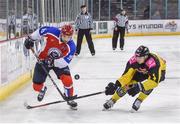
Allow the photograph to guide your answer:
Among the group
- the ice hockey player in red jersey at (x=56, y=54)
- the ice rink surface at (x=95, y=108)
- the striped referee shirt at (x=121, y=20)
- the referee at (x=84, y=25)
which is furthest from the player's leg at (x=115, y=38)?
the ice hockey player in red jersey at (x=56, y=54)

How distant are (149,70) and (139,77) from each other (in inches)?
11.9

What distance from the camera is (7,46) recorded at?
7.65 metres

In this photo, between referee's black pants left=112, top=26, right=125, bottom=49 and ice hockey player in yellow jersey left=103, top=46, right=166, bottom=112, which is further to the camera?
referee's black pants left=112, top=26, right=125, bottom=49

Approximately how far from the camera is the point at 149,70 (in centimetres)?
586

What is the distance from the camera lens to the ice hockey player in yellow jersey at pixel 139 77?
5844 millimetres

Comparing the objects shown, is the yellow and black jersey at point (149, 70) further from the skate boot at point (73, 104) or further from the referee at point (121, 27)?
the referee at point (121, 27)

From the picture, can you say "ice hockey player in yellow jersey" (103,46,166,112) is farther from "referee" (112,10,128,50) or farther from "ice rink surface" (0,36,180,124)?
"referee" (112,10,128,50)

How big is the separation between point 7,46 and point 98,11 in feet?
63.5

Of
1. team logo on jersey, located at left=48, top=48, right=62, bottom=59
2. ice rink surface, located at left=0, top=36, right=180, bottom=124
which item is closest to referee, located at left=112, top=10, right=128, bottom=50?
ice rink surface, located at left=0, top=36, right=180, bottom=124

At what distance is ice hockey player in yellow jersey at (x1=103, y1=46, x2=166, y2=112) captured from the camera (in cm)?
584

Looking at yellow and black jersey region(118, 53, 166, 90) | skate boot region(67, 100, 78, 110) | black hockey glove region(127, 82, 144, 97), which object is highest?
yellow and black jersey region(118, 53, 166, 90)

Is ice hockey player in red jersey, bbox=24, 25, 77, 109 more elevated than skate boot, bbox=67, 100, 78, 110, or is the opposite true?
ice hockey player in red jersey, bbox=24, 25, 77, 109

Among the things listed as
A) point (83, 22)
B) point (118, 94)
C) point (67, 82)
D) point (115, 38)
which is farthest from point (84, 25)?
point (118, 94)

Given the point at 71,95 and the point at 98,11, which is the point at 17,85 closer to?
the point at 71,95
